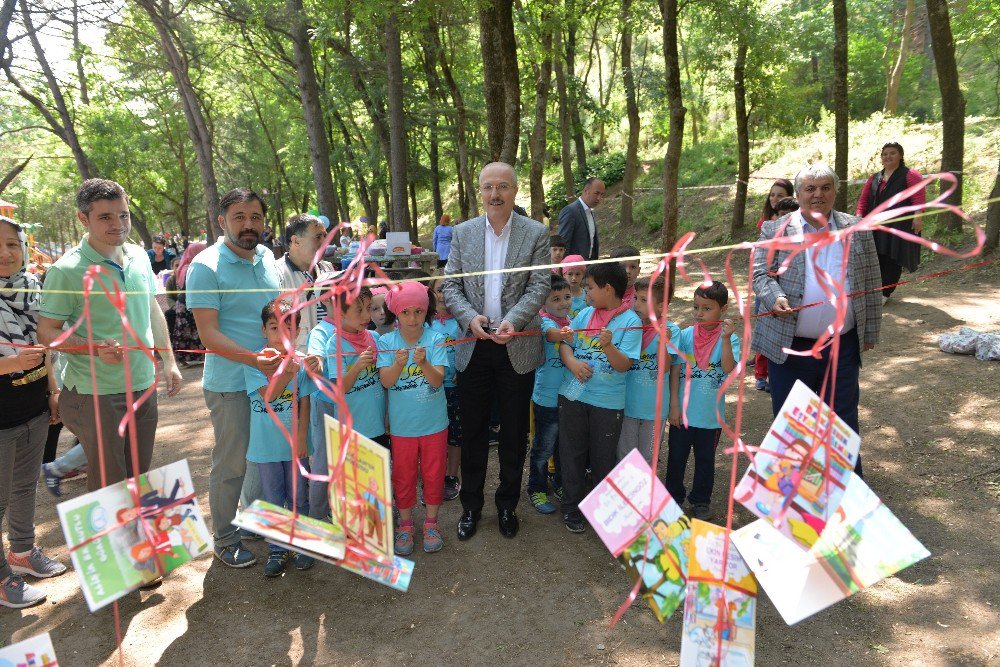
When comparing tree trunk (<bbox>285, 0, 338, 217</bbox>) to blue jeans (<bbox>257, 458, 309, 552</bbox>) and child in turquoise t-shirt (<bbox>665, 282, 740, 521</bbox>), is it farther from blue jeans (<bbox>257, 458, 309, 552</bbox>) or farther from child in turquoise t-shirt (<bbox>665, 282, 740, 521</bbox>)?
child in turquoise t-shirt (<bbox>665, 282, 740, 521</bbox>)

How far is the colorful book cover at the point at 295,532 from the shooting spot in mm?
2014

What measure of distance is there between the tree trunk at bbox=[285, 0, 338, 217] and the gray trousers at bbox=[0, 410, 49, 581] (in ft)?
32.0

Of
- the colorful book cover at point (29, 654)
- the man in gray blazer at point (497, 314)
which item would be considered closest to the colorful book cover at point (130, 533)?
the colorful book cover at point (29, 654)

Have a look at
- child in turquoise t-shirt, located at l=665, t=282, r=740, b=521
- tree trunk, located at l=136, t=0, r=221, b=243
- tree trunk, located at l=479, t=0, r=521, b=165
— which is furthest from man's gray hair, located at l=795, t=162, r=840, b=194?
tree trunk, located at l=136, t=0, r=221, b=243

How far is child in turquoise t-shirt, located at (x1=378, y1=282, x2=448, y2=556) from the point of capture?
11.6 feet

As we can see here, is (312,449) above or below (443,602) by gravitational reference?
above

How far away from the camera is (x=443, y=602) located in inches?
129

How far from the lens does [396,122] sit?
476 inches

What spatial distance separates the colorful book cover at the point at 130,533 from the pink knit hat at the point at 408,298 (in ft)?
5.05

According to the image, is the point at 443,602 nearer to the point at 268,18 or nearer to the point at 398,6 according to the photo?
the point at 398,6

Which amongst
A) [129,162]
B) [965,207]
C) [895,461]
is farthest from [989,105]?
[129,162]

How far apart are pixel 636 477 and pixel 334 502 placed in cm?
101

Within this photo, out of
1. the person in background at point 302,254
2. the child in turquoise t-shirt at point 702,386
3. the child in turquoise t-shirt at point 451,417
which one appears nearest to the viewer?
the child in turquoise t-shirt at point 702,386

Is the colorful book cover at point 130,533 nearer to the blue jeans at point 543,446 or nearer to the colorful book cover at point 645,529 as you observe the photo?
the colorful book cover at point 645,529
